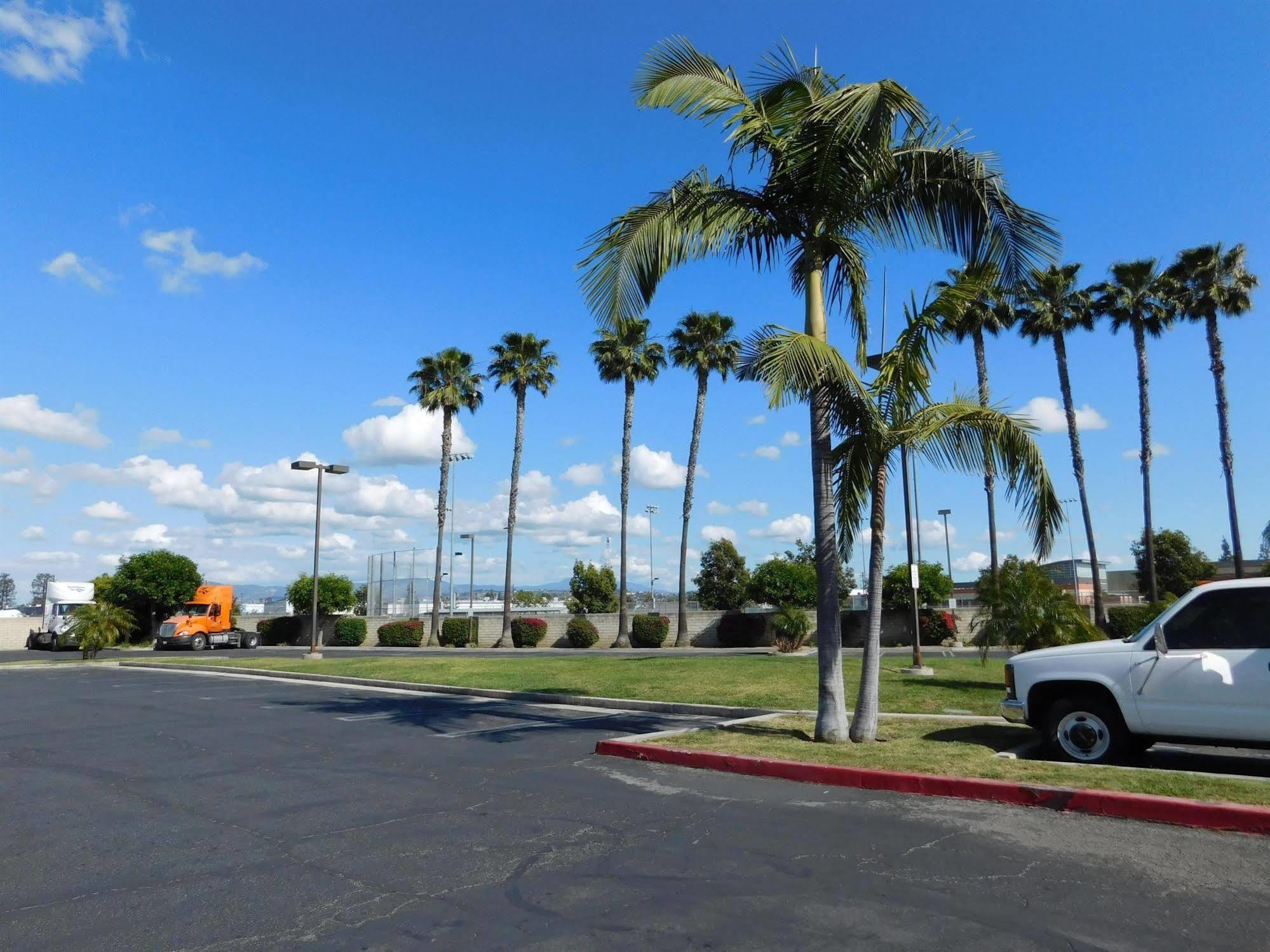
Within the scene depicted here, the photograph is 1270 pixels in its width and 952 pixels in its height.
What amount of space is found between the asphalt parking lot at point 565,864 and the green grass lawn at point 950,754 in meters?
0.66

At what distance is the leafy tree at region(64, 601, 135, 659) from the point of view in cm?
3266

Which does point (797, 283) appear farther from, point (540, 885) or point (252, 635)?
point (252, 635)

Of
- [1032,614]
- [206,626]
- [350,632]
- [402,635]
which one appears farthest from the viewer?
[350,632]

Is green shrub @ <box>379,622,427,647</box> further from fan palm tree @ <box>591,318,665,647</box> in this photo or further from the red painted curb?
the red painted curb

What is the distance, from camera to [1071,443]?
43.0 meters

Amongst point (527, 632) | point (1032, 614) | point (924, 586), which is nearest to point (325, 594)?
point (527, 632)

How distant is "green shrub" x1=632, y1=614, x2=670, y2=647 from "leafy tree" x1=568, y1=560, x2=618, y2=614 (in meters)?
39.0

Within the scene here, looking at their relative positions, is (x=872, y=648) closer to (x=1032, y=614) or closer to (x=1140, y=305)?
(x=1032, y=614)

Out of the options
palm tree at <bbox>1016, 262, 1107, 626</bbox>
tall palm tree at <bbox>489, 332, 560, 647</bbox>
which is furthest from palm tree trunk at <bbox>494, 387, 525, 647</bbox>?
palm tree at <bbox>1016, 262, 1107, 626</bbox>

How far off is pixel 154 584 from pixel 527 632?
2265cm

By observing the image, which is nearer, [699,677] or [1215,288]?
[699,677]

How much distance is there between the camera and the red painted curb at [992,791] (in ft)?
20.7

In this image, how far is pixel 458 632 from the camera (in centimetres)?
4888

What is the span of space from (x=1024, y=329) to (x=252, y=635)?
4233 cm
